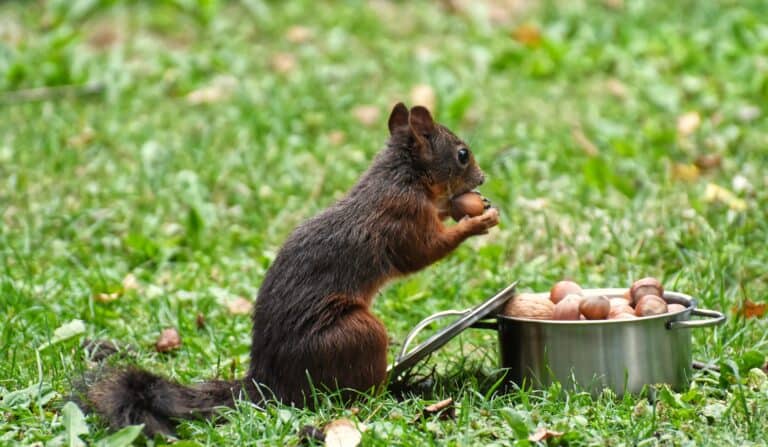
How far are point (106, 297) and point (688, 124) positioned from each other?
12.6 feet

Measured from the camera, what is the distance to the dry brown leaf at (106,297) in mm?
4773

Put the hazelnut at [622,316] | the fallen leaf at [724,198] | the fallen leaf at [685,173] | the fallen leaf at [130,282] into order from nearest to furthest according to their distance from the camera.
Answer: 1. the hazelnut at [622,316]
2. the fallen leaf at [130,282]
3. the fallen leaf at [724,198]
4. the fallen leaf at [685,173]

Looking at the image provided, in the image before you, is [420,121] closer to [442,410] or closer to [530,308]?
[530,308]

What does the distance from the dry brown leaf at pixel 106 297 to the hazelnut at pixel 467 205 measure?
1.62 metres

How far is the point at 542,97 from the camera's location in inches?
301

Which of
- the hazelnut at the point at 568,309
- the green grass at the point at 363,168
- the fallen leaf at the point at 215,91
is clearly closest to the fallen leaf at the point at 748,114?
the green grass at the point at 363,168

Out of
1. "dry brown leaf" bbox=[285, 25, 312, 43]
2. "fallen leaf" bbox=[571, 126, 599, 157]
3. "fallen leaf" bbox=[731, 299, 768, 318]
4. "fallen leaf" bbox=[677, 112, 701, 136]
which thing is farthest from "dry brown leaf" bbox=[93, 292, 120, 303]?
"dry brown leaf" bbox=[285, 25, 312, 43]

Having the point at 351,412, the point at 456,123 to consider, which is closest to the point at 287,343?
the point at 351,412

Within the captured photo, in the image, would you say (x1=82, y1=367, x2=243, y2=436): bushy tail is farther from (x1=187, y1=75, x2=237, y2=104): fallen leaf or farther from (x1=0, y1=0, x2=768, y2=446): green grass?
(x1=187, y1=75, x2=237, y2=104): fallen leaf

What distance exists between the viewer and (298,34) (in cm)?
854

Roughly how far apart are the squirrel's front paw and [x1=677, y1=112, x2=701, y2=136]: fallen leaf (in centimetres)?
340

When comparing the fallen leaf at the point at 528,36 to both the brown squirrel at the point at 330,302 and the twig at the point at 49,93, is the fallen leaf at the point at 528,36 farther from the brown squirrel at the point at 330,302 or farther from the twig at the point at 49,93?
the brown squirrel at the point at 330,302

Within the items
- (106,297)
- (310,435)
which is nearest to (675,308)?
(310,435)

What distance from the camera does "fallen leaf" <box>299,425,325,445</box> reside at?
127 inches
